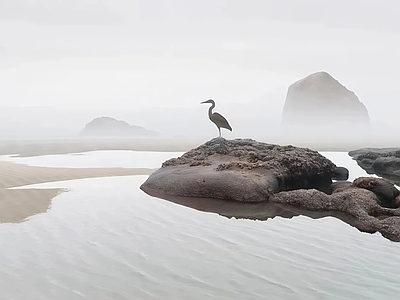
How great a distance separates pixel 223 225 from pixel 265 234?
2.77 ft

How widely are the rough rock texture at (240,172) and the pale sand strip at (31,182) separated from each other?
2.81m

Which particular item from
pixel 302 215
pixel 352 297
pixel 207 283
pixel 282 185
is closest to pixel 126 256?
pixel 207 283

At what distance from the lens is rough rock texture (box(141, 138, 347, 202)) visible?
984 cm

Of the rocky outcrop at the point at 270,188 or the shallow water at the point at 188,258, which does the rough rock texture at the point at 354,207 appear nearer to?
the rocky outcrop at the point at 270,188

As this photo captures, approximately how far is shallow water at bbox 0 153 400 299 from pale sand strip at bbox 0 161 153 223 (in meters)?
0.58

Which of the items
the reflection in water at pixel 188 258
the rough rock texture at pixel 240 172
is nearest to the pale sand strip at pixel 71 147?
the rough rock texture at pixel 240 172

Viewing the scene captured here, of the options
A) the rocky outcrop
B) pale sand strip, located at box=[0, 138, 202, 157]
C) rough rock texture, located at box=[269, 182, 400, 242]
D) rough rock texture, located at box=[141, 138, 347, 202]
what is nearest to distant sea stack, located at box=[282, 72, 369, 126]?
pale sand strip, located at box=[0, 138, 202, 157]

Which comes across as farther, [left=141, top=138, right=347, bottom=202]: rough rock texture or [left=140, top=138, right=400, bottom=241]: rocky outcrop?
[left=141, top=138, right=347, bottom=202]: rough rock texture

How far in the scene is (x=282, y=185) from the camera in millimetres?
10805

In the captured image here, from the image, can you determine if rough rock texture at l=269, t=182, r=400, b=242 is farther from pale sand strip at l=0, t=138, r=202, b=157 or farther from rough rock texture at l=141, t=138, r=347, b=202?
pale sand strip at l=0, t=138, r=202, b=157

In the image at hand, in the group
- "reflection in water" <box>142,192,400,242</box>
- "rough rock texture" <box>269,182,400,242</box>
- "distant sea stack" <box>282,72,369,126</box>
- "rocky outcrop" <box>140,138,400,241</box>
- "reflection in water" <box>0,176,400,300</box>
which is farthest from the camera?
"distant sea stack" <box>282,72,369,126</box>

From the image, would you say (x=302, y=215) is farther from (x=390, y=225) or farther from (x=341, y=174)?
(x=341, y=174)

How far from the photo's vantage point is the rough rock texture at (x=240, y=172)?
32.3 feet

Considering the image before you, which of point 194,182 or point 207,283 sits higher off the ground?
point 194,182
